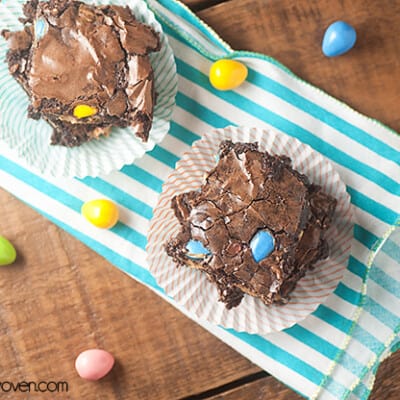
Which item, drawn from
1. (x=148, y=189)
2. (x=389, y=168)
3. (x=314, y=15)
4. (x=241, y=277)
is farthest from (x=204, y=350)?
(x=314, y=15)

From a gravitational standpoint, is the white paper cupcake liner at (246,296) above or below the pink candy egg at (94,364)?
above

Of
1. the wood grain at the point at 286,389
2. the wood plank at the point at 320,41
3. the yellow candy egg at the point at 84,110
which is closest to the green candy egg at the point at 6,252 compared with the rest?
the yellow candy egg at the point at 84,110

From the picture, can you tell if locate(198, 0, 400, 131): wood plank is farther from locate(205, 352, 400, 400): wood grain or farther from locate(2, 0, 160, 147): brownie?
locate(205, 352, 400, 400): wood grain

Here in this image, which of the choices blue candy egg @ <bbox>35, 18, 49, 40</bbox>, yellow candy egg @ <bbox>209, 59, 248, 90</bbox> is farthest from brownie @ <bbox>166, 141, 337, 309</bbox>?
blue candy egg @ <bbox>35, 18, 49, 40</bbox>

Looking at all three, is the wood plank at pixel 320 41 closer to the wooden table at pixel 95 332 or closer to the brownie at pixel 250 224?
the brownie at pixel 250 224

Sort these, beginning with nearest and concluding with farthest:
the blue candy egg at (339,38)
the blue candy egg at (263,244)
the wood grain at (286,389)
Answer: the blue candy egg at (263,244) < the blue candy egg at (339,38) < the wood grain at (286,389)

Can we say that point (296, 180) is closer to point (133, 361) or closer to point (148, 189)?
point (148, 189)

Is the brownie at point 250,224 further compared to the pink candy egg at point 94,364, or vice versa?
the pink candy egg at point 94,364
